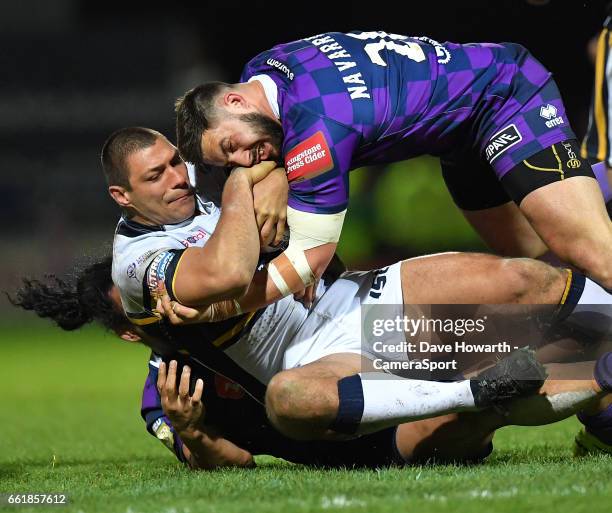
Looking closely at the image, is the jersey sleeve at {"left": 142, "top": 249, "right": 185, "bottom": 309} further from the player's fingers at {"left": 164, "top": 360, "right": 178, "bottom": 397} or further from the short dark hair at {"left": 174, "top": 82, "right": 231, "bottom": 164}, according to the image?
the short dark hair at {"left": 174, "top": 82, "right": 231, "bottom": 164}

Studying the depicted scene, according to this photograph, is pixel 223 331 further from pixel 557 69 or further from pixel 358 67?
pixel 557 69

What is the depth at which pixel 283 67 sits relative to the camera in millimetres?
4613

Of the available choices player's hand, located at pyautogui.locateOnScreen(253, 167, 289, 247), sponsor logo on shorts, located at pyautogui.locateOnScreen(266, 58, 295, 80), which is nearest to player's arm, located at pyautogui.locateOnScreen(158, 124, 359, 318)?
player's hand, located at pyautogui.locateOnScreen(253, 167, 289, 247)

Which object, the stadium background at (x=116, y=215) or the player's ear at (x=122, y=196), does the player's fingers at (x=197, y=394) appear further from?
the player's ear at (x=122, y=196)

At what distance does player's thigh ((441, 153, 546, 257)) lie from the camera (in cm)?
514

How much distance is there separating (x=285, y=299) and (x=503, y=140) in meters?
1.15

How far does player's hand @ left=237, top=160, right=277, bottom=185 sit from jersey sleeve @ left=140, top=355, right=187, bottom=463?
2.92 ft

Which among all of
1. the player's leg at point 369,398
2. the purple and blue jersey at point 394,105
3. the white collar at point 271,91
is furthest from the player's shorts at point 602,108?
the white collar at point 271,91

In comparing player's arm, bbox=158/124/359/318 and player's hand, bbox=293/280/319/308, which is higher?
player's arm, bbox=158/124/359/318

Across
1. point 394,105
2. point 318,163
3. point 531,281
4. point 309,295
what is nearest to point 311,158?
point 318,163

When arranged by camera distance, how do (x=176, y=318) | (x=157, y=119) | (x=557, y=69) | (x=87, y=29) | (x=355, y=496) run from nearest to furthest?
(x=355, y=496), (x=176, y=318), (x=557, y=69), (x=157, y=119), (x=87, y=29)

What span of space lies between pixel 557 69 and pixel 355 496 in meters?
14.8

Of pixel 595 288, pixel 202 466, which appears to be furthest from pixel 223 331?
pixel 595 288

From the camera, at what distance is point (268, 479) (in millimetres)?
3922
